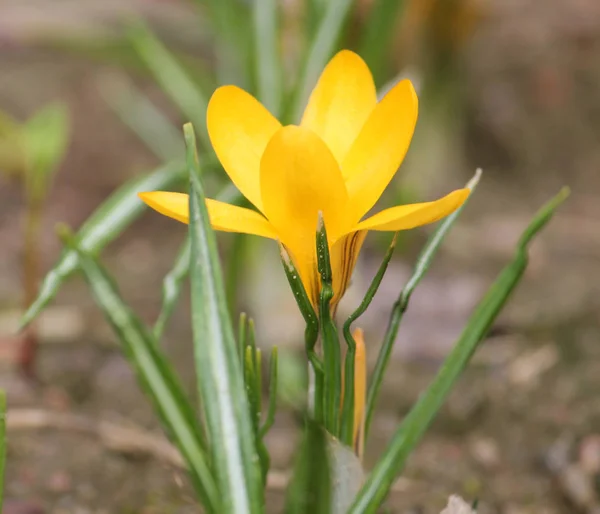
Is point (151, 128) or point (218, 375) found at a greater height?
point (151, 128)

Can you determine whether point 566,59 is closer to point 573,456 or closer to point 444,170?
point 444,170

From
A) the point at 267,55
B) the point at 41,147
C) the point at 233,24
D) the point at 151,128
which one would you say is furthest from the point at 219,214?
the point at 151,128

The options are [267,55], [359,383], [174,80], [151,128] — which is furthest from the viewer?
[151,128]

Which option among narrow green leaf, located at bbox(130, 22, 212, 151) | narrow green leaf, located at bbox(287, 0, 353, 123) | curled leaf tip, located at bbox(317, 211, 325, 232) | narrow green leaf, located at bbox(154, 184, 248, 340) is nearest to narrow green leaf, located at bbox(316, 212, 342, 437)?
curled leaf tip, located at bbox(317, 211, 325, 232)

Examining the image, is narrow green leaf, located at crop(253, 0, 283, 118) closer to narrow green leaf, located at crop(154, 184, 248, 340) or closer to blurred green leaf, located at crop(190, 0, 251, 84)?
blurred green leaf, located at crop(190, 0, 251, 84)

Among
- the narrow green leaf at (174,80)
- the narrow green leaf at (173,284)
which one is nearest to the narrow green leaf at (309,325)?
the narrow green leaf at (173,284)

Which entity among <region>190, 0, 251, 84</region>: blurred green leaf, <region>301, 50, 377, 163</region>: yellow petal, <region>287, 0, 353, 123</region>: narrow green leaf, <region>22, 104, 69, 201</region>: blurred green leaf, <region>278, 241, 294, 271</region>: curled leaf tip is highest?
<region>190, 0, 251, 84</region>: blurred green leaf

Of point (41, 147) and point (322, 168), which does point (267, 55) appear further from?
point (322, 168)
